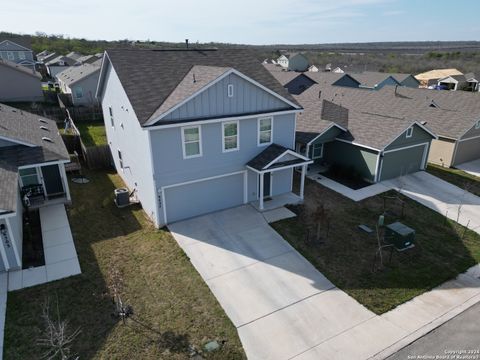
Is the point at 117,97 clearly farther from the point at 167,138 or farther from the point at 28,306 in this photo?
→ the point at 28,306

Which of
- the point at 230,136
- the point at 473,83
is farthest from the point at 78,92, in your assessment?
the point at 473,83

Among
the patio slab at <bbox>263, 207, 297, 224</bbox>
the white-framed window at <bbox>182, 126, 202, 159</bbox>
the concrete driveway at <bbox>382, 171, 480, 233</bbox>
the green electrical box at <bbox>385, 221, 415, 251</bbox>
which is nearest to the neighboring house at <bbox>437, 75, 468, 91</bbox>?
the concrete driveway at <bbox>382, 171, 480, 233</bbox>

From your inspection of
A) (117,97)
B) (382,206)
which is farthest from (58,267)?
(382,206)

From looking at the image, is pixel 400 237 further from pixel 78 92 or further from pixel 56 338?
pixel 78 92

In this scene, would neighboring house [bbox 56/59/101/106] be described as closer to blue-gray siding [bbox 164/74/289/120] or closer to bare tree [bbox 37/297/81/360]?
blue-gray siding [bbox 164/74/289/120]

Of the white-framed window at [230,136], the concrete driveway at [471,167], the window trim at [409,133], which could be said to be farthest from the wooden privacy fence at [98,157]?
the concrete driveway at [471,167]

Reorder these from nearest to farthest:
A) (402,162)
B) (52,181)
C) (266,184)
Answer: (52,181) → (266,184) → (402,162)
